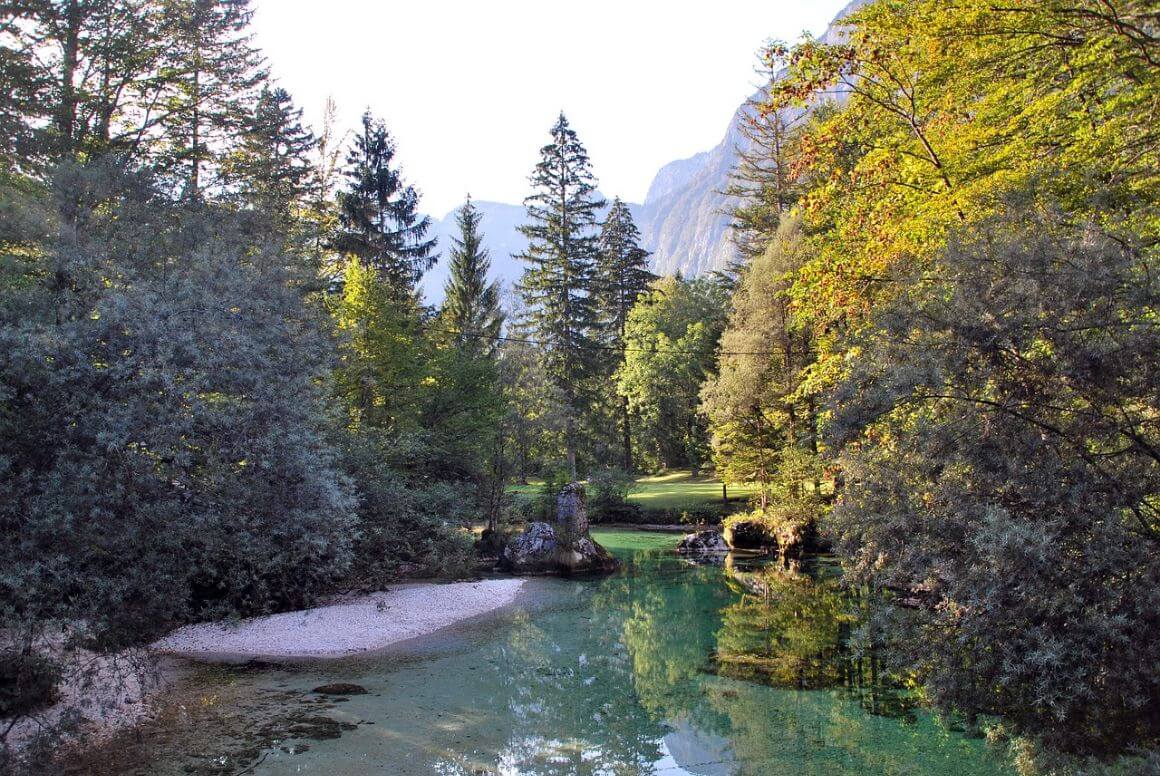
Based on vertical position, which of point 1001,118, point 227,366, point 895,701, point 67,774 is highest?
point 1001,118

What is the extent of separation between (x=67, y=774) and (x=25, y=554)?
2.44 metres

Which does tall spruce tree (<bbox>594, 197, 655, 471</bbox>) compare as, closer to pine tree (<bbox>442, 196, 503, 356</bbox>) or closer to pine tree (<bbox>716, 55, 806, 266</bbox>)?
pine tree (<bbox>442, 196, 503, 356</bbox>)

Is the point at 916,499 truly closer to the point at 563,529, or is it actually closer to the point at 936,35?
the point at 936,35

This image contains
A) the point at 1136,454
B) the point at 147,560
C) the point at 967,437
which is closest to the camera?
the point at 1136,454

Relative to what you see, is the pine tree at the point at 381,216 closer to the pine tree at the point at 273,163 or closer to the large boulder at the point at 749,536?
the pine tree at the point at 273,163

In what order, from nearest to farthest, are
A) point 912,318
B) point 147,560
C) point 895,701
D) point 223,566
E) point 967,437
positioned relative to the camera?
point 967,437 → point 912,318 → point 147,560 → point 895,701 → point 223,566

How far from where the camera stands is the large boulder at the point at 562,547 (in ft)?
67.3

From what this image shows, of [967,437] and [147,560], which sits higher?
[967,437]

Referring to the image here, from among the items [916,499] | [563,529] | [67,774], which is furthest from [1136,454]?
[563,529]

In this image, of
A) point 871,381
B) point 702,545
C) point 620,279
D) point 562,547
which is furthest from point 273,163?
point 620,279

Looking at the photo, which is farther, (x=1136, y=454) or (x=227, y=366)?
(x=227, y=366)

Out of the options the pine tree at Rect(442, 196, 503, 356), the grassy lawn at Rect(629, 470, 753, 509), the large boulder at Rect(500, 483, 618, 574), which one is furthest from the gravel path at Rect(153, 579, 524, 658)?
the pine tree at Rect(442, 196, 503, 356)

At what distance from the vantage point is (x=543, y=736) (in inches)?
327

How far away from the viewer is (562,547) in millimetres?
20734
